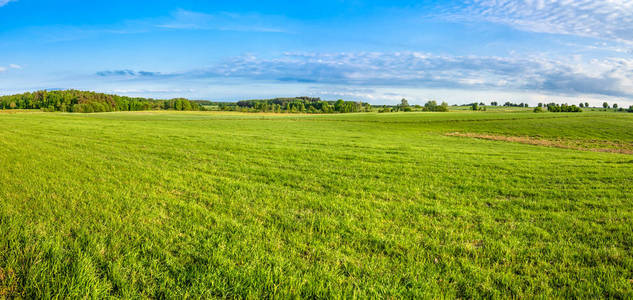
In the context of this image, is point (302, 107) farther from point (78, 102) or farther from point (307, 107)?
point (78, 102)

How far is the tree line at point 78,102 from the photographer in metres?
127

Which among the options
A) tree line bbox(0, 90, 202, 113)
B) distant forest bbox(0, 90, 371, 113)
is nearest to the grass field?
distant forest bbox(0, 90, 371, 113)

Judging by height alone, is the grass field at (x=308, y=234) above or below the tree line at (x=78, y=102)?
below

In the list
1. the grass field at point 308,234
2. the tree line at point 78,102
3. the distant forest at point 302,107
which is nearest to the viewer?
the grass field at point 308,234

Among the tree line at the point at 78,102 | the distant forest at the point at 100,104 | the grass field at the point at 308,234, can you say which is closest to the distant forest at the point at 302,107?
the distant forest at the point at 100,104

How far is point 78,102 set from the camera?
13400cm

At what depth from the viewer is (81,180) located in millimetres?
8258

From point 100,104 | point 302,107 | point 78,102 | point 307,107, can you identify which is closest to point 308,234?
point 302,107

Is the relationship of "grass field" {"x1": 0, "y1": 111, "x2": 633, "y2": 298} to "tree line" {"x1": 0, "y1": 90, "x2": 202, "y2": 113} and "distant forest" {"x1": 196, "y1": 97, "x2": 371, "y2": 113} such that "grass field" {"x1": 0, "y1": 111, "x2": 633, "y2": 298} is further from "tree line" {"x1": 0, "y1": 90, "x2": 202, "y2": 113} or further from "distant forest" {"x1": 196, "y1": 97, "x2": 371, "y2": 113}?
"tree line" {"x1": 0, "y1": 90, "x2": 202, "y2": 113}

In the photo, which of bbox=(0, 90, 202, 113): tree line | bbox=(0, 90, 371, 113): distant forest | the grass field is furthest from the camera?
bbox=(0, 90, 371, 113): distant forest

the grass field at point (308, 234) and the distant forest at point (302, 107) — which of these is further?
the distant forest at point (302, 107)

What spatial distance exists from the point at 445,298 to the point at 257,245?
2.61m

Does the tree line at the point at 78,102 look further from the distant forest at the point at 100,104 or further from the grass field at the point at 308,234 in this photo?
the grass field at the point at 308,234

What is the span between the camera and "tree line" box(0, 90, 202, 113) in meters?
127
